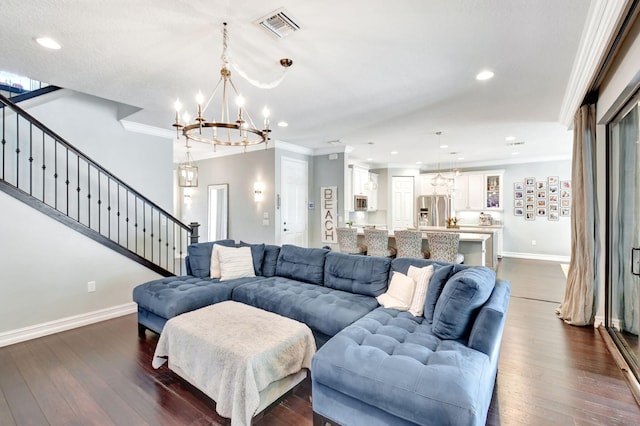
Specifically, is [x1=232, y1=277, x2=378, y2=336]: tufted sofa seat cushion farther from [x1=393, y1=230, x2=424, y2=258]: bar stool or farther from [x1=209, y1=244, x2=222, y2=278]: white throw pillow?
[x1=393, y1=230, x2=424, y2=258]: bar stool

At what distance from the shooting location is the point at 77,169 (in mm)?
4438

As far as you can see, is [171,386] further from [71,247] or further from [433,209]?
[433,209]

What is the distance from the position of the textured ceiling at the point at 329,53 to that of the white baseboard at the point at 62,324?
277 centimetres

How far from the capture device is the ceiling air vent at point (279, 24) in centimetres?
222

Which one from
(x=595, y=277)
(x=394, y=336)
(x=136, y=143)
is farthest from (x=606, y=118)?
(x=136, y=143)

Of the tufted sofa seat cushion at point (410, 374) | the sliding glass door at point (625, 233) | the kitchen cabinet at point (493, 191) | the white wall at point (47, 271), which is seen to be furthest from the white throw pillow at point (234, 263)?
the kitchen cabinet at point (493, 191)

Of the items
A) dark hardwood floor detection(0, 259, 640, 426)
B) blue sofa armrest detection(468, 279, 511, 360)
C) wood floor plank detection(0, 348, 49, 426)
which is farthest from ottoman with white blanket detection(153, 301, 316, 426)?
blue sofa armrest detection(468, 279, 511, 360)

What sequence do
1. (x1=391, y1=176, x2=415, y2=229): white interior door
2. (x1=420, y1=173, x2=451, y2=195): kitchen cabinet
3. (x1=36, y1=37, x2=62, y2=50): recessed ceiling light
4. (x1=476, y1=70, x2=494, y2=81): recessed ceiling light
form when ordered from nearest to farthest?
(x1=36, y1=37, x2=62, y2=50): recessed ceiling light → (x1=476, y1=70, x2=494, y2=81): recessed ceiling light → (x1=420, y1=173, x2=451, y2=195): kitchen cabinet → (x1=391, y1=176, x2=415, y2=229): white interior door

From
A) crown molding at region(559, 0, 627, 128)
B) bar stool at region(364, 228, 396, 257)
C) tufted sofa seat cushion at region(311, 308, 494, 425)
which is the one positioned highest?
crown molding at region(559, 0, 627, 128)

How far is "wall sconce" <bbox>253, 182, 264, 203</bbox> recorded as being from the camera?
656 cm

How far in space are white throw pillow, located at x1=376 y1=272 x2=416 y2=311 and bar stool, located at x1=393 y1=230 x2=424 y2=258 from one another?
5.90ft

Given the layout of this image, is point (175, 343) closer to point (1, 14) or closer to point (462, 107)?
point (1, 14)

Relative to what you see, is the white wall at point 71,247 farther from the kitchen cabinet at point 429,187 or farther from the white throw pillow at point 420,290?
the kitchen cabinet at point 429,187

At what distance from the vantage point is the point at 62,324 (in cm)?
355
